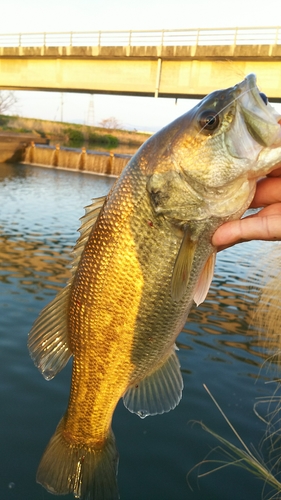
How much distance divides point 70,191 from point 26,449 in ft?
70.4

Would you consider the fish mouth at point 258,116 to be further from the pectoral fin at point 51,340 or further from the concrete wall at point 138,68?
the concrete wall at point 138,68

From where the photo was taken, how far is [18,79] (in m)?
22.7

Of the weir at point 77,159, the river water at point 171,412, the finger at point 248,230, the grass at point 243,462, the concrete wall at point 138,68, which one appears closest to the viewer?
the finger at point 248,230

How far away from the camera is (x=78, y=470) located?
9.50ft

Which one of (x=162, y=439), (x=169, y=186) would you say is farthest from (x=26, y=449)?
(x=169, y=186)

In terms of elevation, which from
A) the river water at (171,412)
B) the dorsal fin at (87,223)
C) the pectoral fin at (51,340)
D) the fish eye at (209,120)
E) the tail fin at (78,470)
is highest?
the fish eye at (209,120)

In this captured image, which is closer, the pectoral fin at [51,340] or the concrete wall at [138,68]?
the pectoral fin at [51,340]

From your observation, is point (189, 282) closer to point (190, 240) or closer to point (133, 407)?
point (190, 240)

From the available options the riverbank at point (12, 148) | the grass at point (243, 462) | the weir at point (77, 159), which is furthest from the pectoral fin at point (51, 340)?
the riverbank at point (12, 148)

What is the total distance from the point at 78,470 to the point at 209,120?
248cm

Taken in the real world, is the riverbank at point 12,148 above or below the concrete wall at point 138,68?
below

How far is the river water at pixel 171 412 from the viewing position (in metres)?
4.92

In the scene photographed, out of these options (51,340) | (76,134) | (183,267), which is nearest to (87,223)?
(183,267)

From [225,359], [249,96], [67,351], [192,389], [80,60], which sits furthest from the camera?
[80,60]
